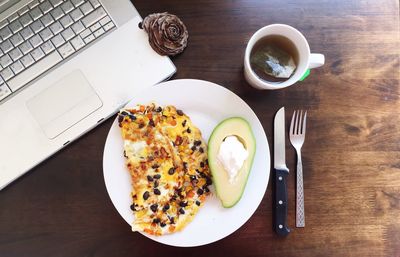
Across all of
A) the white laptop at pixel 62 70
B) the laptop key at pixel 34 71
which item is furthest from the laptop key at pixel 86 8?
the laptop key at pixel 34 71

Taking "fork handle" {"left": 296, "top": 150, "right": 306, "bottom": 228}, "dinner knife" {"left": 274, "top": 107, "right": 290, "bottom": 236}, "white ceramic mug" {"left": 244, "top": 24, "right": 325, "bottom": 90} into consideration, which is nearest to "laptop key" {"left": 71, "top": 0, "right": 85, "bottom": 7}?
"white ceramic mug" {"left": 244, "top": 24, "right": 325, "bottom": 90}

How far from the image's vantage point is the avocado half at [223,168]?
0.81 m

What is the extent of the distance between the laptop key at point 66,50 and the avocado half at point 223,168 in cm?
35

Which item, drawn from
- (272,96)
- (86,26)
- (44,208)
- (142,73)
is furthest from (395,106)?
(44,208)

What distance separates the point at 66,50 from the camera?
32.9 inches

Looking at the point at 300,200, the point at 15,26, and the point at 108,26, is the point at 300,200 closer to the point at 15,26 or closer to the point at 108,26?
the point at 108,26

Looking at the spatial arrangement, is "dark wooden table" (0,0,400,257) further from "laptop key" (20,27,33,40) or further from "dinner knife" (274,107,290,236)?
"laptop key" (20,27,33,40)

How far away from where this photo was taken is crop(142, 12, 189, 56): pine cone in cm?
84

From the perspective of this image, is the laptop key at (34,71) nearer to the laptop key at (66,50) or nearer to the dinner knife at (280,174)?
the laptop key at (66,50)

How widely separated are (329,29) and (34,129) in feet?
2.26

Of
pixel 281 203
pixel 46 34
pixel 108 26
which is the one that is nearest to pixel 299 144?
pixel 281 203

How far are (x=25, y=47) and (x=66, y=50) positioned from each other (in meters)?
0.08

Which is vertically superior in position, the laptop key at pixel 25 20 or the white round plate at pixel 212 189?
the laptop key at pixel 25 20

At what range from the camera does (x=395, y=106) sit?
2.98 ft
